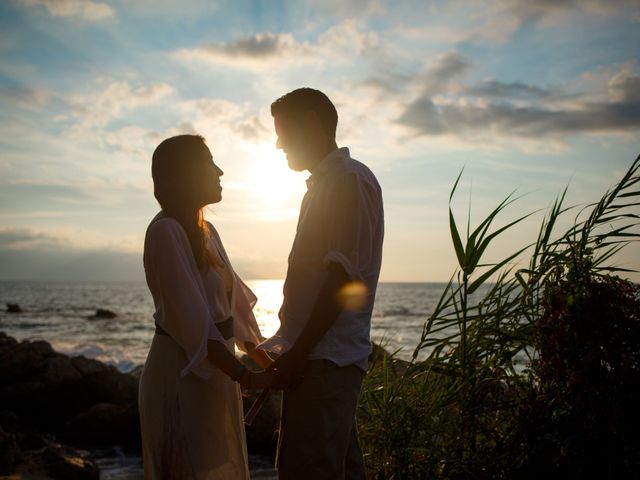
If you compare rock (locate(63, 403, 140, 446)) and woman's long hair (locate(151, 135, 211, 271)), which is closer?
woman's long hair (locate(151, 135, 211, 271))

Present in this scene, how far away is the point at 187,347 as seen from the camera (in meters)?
2.85

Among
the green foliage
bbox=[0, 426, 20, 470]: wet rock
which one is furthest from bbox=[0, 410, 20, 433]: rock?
the green foliage

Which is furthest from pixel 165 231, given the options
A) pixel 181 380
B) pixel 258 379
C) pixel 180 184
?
pixel 258 379

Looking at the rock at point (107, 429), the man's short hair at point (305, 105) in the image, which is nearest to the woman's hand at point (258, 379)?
the man's short hair at point (305, 105)

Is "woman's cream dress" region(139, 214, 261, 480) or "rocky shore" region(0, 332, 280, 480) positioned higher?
"woman's cream dress" region(139, 214, 261, 480)

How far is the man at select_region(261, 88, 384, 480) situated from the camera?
2.48 metres

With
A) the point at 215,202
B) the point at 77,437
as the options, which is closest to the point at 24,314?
the point at 77,437

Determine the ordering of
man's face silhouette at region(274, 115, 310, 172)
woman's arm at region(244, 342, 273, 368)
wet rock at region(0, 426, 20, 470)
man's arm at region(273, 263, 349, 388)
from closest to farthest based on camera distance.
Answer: man's arm at region(273, 263, 349, 388), man's face silhouette at region(274, 115, 310, 172), woman's arm at region(244, 342, 273, 368), wet rock at region(0, 426, 20, 470)

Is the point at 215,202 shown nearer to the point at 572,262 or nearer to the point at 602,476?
the point at 572,262

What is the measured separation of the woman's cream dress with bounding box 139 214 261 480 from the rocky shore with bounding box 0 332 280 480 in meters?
3.91

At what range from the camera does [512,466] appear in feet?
11.9

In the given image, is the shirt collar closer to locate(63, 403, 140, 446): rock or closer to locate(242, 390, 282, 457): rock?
locate(242, 390, 282, 457): rock

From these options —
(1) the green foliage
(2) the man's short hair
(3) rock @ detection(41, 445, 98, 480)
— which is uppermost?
(2) the man's short hair

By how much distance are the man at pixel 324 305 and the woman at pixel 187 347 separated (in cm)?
24
